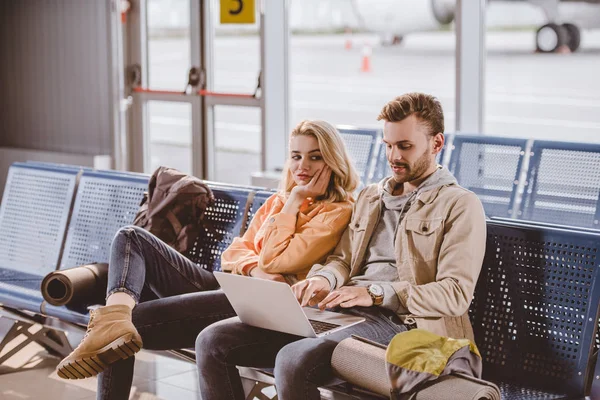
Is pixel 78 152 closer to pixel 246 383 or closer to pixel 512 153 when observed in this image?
pixel 512 153

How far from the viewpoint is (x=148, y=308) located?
3.46 meters

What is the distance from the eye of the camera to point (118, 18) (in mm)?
8328

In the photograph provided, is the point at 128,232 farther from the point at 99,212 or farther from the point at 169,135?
the point at 169,135

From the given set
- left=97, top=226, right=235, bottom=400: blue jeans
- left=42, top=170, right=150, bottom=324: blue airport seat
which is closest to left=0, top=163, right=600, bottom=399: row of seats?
left=97, top=226, right=235, bottom=400: blue jeans

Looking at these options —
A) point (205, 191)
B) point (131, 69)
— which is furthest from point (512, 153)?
point (131, 69)

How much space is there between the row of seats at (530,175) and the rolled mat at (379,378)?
7.81 ft

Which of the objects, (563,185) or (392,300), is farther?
(563,185)

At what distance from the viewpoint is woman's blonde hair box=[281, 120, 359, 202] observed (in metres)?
3.53

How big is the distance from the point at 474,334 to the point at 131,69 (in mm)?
5963

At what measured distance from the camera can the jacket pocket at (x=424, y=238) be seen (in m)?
3.00

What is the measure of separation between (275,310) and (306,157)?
809mm

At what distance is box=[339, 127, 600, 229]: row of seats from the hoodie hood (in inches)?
75.3

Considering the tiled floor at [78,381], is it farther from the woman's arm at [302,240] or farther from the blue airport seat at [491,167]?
the blue airport seat at [491,167]

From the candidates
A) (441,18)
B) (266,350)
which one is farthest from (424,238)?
(441,18)
